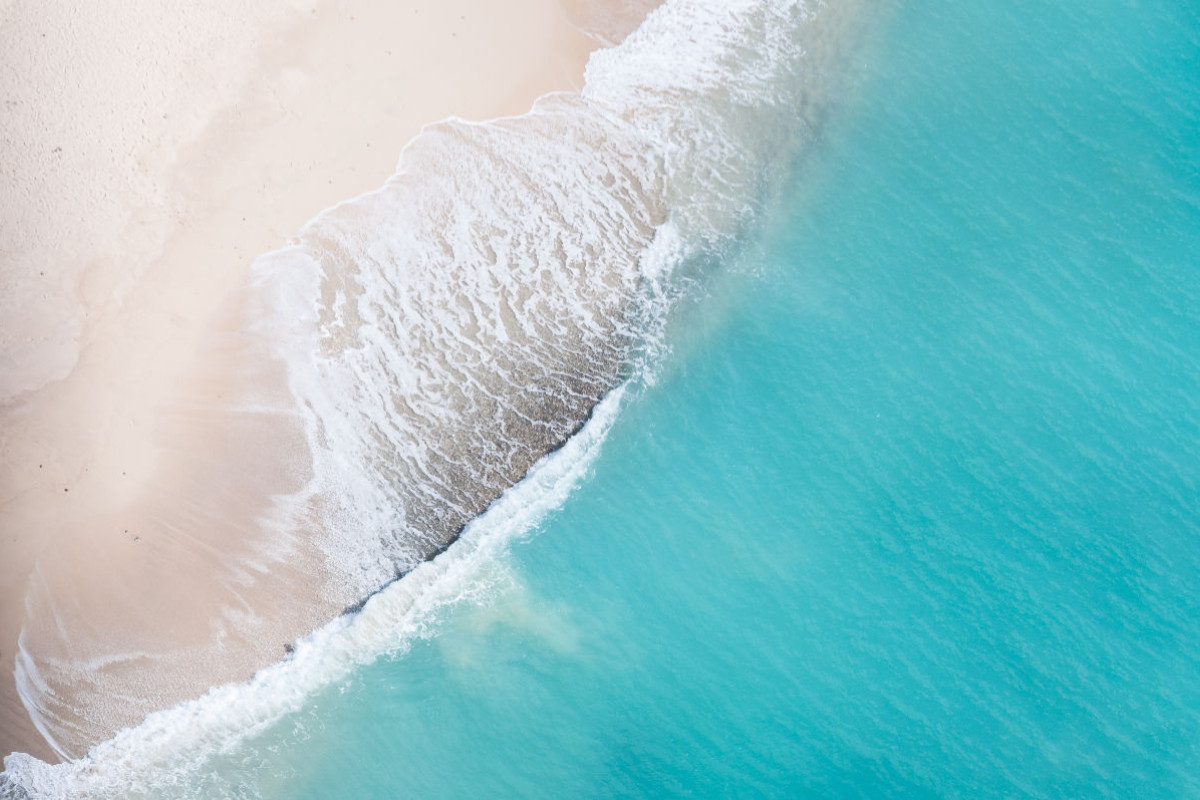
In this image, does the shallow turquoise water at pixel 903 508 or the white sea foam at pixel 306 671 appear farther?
the shallow turquoise water at pixel 903 508

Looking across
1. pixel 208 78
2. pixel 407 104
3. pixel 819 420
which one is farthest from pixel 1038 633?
pixel 208 78

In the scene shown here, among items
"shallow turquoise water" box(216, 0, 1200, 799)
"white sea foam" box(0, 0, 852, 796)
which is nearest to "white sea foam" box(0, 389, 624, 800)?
"white sea foam" box(0, 0, 852, 796)

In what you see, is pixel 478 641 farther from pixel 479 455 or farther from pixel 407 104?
pixel 407 104

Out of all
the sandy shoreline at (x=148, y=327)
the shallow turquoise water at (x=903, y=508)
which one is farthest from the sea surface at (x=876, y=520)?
the sandy shoreline at (x=148, y=327)

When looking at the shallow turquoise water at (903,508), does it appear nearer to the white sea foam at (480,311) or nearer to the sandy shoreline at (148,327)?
the white sea foam at (480,311)

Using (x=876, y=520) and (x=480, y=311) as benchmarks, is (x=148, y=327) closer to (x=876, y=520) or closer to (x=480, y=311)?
(x=480, y=311)

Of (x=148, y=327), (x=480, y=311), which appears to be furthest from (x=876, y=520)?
(x=148, y=327)

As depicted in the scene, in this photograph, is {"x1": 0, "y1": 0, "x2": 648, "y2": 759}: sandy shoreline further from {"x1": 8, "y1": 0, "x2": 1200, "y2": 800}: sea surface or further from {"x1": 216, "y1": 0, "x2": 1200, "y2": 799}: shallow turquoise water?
{"x1": 216, "y1": 0, "x2": 1200, "y2": 799}: shallow turquoise water
